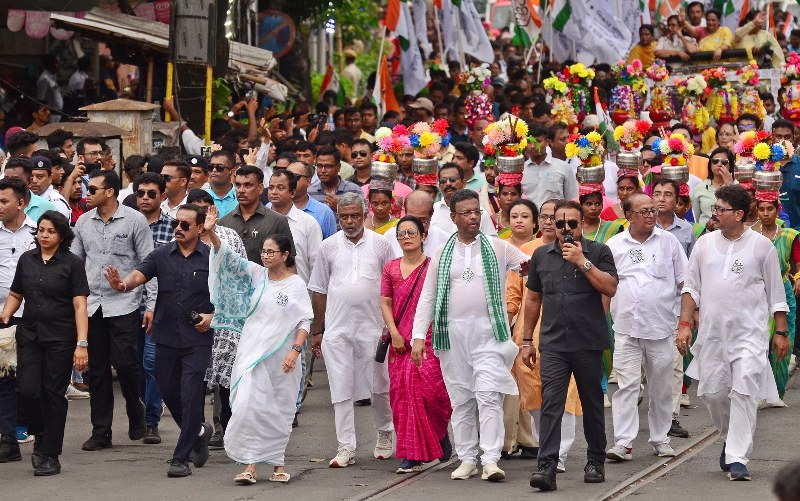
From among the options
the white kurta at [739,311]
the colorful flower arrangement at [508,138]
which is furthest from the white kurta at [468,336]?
the colorful flower arrangement at [508,138]

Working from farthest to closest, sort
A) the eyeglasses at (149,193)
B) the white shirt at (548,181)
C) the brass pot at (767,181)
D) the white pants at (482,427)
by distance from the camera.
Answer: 1. the white shirt at (548,181)
2. the brass pot at (767,181)
3. the eyeglasses at (149,193)
4. the white pants at (482,427)

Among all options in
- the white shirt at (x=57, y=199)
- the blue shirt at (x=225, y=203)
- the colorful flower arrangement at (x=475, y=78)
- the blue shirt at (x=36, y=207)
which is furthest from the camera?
the colorful flower arrangement at (x=475, y=78)

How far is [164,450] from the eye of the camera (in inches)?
444

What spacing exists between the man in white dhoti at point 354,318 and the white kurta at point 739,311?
2190 mm

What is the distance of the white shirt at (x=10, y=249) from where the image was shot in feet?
36.8

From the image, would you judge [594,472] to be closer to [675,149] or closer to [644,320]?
[644,320]

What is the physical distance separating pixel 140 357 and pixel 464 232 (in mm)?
2870

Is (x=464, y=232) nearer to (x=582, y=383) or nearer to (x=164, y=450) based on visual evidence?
(x=582, y=383)

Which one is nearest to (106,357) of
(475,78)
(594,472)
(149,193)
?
(149,193)

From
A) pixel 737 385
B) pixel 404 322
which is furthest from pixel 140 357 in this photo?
pixel 737 385

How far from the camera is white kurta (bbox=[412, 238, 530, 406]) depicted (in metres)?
10.1

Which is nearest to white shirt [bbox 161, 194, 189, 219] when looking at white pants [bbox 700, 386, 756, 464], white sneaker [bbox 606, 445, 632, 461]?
white sneaker [bbox 606, 445, 632, 461]

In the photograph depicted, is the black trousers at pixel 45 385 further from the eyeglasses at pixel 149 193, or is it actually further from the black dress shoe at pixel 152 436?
the eyeglasses at pixel 149 193

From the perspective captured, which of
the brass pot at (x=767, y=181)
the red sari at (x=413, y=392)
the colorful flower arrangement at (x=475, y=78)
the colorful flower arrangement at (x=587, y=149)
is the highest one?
the colorful flower arrangement at (x=475, y=78)
